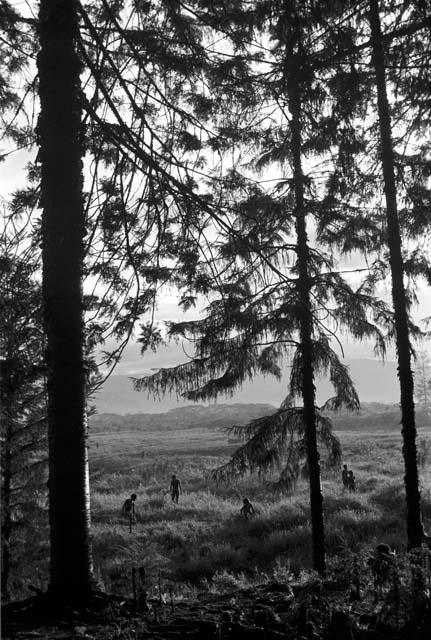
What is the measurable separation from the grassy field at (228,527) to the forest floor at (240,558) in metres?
0.05

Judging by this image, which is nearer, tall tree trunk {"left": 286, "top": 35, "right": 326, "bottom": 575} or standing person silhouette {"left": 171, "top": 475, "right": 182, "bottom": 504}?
tall tree trunk {"left": 286, "top": 35, "right": 326, "bottom": 575}

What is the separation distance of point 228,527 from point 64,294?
1549cm

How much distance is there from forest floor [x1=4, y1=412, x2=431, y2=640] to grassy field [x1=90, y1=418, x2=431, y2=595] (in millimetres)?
53

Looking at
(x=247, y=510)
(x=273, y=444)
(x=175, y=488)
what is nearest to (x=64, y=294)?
(x=273, y=444)

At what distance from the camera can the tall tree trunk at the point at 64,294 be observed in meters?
4.95

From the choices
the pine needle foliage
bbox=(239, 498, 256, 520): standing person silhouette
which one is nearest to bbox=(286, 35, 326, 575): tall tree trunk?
the pine needle foliage

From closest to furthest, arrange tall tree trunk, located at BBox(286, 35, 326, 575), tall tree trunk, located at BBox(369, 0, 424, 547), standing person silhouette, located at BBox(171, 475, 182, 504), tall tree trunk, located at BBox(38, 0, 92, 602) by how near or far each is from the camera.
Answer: tall tree trunk, located at BBox(38, 0, 92, 602) → tall tree trunk, located at BBox(369, 0, 424, 547) → tall tree trunk, located at BBox(286, 35, 326, 575) → standing person silhouette, located at BBox(171, 475, 182, 504)

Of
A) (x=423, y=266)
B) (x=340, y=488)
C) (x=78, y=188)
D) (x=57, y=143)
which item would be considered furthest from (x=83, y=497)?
(x=340, y=488)

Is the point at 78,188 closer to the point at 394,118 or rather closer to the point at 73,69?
the point at 73,69

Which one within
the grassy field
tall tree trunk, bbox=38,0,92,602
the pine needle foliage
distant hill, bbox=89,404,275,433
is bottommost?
distant hill, bbox=89,404,275,433

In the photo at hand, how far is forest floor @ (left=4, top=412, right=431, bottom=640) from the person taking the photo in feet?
12.7

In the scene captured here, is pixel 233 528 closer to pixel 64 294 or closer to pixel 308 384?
pixel 308 384

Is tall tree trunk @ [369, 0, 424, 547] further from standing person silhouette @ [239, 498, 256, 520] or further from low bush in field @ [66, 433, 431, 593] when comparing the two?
standing person silhouette @ [239, 498, 256, 520]

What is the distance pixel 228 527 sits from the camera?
18.6m
